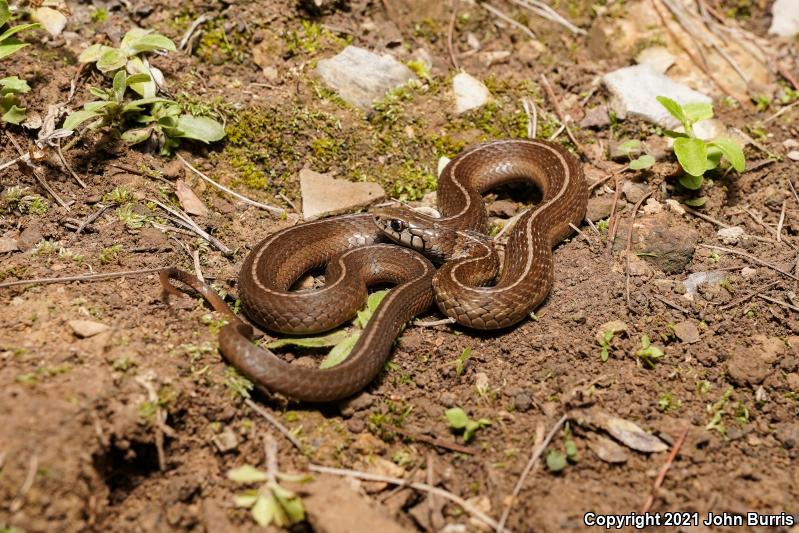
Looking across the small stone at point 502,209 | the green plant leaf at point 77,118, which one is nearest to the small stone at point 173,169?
the green plant leaf at point 77,118

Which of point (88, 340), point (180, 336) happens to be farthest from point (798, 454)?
point (88, 340)

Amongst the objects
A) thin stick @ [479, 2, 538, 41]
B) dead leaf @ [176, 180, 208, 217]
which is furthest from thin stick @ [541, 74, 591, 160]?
dead leaf @ [176, 180, 208, 217]

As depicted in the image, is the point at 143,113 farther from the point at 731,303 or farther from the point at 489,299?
the point at 731,303

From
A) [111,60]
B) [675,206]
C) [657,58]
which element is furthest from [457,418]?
[657,58]

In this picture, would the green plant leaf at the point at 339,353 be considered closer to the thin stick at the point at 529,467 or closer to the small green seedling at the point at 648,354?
the thin stick at the point at 529,467

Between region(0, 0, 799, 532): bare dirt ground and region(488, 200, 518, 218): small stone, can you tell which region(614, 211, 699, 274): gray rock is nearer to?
region(0, 0, 799, 532): bare dirt ground

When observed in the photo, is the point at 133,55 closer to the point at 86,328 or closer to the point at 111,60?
the point at 111,60
